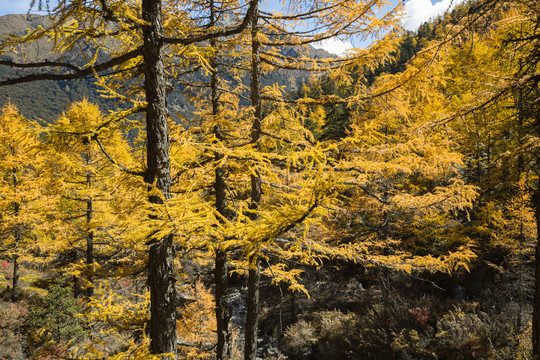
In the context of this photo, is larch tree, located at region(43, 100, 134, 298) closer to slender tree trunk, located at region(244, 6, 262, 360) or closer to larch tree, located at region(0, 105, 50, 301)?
larch tree, located at region(0, 105, 50, 301)

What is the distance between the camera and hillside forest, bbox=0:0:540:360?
3123 mm

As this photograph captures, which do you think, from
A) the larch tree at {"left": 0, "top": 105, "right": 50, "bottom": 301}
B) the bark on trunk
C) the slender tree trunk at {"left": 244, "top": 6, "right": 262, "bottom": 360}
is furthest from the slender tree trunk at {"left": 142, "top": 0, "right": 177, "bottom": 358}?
the larch tree at {"left": 0, "top": 105, "right": 50, "bottom": 301}

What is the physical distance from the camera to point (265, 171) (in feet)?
15.9

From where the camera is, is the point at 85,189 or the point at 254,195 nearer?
the point at 254,195

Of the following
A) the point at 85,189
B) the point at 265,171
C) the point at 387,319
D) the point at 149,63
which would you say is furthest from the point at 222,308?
the point at 387,319

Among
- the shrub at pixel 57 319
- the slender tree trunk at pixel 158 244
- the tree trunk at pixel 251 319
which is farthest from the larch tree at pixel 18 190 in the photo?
the slender tree trunk at pixel 158 244

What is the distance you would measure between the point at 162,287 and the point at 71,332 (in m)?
13.1

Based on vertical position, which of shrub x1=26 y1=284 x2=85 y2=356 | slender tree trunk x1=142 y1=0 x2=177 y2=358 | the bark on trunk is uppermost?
slender tree trunk x1=142 y1=0 x2=177 y2=358

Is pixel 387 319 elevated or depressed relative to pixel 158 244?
depressed

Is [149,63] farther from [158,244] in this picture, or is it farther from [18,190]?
[18,190]

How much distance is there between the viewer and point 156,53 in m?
3.32

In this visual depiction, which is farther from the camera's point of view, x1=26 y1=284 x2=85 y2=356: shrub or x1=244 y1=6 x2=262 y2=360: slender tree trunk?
x1=26 y1=284 x2=85 y2=356: shrub

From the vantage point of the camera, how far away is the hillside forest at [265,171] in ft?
10.2

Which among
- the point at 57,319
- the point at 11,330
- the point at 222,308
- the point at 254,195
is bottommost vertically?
the point at 11,330
